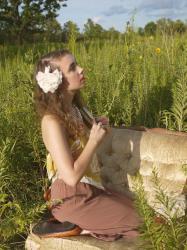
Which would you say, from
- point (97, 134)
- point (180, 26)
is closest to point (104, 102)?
point (97, 134)

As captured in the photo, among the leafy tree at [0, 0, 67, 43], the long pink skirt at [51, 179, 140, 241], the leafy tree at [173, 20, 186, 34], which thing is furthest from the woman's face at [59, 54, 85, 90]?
the leafy tree at [0, 0, 67, 43]

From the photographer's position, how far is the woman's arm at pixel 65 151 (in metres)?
2.59

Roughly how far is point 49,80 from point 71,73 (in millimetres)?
136

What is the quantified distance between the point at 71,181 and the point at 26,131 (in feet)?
4.55

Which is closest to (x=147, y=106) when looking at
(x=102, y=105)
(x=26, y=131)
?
(x=102, y=105)

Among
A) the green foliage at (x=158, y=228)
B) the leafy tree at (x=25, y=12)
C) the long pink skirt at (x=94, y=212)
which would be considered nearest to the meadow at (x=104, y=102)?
the long pink skirt at (x=94, y=212)

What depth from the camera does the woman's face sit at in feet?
9.23

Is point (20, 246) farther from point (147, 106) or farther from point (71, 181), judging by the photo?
point (147, 106)

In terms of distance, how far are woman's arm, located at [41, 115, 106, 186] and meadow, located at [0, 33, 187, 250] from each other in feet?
1.92

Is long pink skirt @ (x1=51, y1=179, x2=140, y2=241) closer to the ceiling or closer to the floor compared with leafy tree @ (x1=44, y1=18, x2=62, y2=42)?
closer to the floor

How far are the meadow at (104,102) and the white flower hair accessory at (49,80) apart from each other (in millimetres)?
699

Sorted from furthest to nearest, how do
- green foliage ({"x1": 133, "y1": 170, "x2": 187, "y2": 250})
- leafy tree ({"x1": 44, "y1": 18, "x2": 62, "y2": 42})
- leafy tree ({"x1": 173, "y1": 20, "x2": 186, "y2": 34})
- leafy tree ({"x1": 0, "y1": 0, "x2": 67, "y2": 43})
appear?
leafy tree ({"x1": 0, "y1": 0, "x2": 67, "y2": 43})
leafy tree ({"x1": 173, "y1": 20, "x2": 186, "y2": 34})
leafy tree ({"x1": 44, "y1": 18, "x2": 62, "y2": 42})
green foliage ({"x1": 133, "y1": 170, "x2": 187, "y2": 250})

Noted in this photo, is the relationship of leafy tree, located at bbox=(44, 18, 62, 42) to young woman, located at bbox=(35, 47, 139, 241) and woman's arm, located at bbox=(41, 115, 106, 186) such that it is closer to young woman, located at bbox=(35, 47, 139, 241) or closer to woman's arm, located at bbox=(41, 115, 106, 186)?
young woman, located at bbox=(35, 47, 139, 241)

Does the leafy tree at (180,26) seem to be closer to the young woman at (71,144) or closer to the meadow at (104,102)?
the meadow at (104,102)
